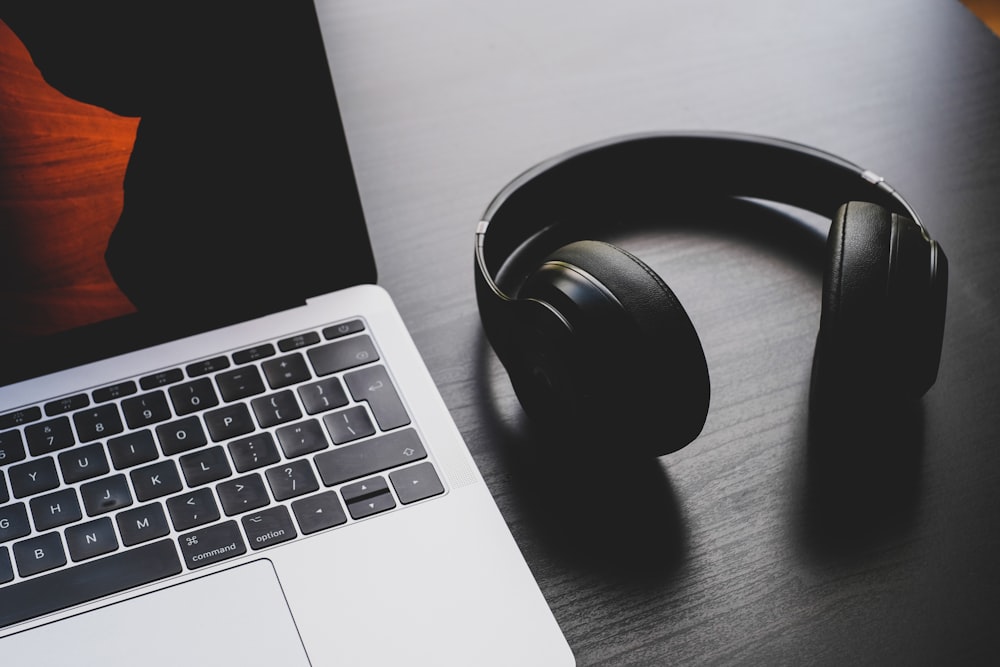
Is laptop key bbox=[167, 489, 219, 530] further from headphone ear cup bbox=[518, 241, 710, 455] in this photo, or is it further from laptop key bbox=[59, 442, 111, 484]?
headphone ear cup bbox=[518, 241, 710, 455]

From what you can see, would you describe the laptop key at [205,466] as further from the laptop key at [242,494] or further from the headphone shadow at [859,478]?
the headphone shadow at [859,478]

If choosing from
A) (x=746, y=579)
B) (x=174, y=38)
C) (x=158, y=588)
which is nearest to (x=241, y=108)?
(x=174, y=38)

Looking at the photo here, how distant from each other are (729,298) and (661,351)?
0.20m

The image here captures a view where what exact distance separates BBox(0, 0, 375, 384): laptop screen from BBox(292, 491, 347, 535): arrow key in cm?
16

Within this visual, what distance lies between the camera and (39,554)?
0.52 metres

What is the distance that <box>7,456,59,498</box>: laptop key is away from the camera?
1.79 feet

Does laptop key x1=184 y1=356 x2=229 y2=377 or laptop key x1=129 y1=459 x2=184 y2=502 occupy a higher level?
laptop key x1=184 y1=356 x2=229 y2=377

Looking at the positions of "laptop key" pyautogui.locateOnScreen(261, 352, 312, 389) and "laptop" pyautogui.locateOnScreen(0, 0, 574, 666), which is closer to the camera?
"laptop" pyautogui.locateOnScreen(0, 0, 574, 666)

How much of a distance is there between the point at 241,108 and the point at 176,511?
0.78 ft

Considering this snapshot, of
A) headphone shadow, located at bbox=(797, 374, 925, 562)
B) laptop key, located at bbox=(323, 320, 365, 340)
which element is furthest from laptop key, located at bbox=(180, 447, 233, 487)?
headphone shadow, located at bbox=(797, 374, 925, 562)

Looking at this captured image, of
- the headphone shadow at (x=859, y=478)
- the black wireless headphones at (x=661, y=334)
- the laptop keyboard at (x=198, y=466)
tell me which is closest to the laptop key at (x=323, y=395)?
the laptop keyboard at (x=198, y=466)

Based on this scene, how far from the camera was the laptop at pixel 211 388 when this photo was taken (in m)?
0.49

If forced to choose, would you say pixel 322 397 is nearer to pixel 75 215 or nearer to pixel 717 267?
pixel 75 215

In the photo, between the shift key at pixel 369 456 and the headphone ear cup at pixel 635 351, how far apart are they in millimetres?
111
